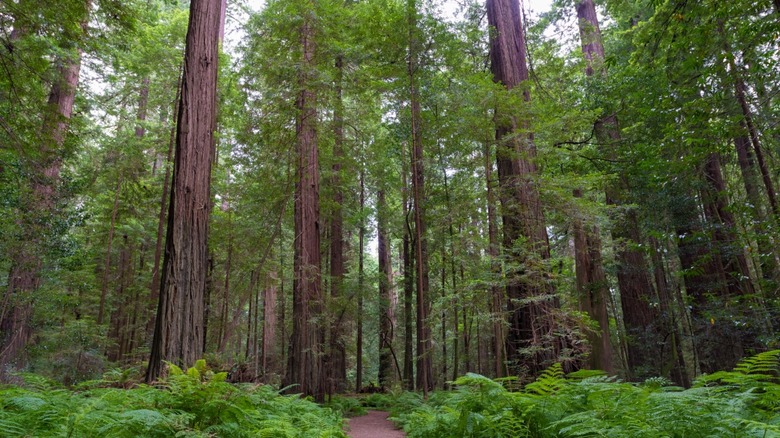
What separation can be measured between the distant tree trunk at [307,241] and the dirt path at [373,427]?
1.26 m

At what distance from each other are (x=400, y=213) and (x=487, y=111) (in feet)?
34.7

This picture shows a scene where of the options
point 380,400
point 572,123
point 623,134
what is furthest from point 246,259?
point 623,134

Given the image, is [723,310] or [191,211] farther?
[723,310]

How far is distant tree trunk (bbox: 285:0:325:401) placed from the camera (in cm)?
989

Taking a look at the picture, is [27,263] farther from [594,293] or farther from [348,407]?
[594,293]

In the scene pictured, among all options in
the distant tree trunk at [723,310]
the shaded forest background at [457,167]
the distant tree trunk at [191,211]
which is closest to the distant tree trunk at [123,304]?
the shaded forest background at [457,167]

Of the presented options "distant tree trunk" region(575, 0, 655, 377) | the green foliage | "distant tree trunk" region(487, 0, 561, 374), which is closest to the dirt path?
the green foliage

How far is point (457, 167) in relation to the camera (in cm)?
1038

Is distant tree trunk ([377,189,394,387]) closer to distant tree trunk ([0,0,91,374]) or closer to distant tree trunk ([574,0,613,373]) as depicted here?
distant tree trunk ([574,0,613,373])

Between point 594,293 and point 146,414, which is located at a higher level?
point 594,293

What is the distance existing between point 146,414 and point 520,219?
22.5 ft

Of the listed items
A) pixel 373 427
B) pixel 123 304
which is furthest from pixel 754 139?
pixel 123 304

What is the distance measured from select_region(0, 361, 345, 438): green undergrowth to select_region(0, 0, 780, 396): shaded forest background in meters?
1.89

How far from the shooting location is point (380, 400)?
1294cm
